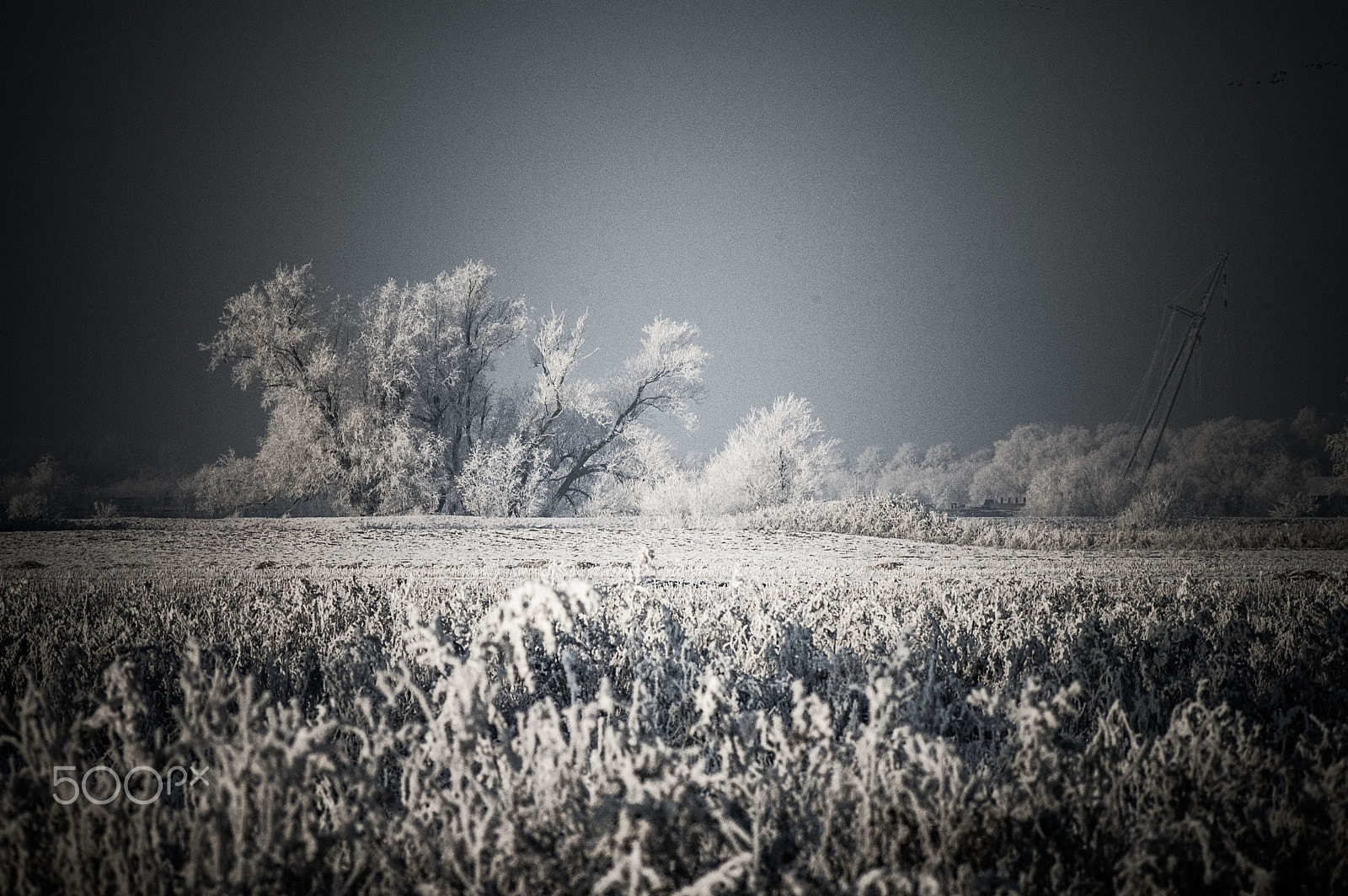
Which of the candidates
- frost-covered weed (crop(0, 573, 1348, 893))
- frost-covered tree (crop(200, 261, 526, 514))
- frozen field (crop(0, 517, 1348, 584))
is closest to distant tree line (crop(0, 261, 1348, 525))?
frost-covered tree (crop(200, 261, 526, 514))

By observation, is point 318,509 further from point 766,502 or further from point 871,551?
point 871,551

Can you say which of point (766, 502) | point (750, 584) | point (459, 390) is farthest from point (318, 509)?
point (750, 584)

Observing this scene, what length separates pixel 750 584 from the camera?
757 cm

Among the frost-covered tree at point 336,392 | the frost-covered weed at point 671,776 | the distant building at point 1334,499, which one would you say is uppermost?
the frost-covered tree at point 336,392

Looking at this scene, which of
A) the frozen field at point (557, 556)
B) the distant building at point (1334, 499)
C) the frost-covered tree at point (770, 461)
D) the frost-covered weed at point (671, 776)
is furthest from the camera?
the frost-covered tree at point (770, 461)
